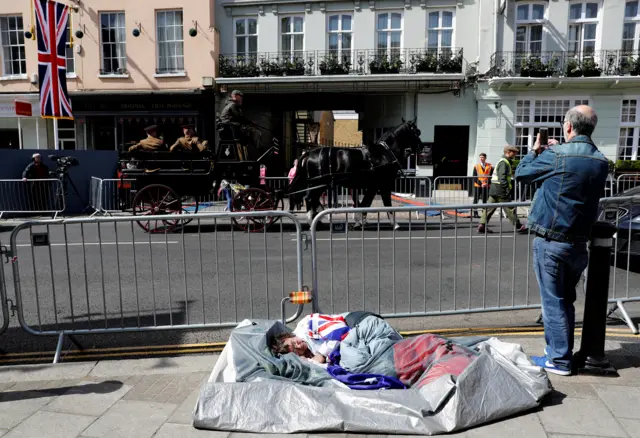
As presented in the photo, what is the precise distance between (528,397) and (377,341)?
1.16 metres

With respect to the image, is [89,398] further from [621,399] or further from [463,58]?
[463,58]

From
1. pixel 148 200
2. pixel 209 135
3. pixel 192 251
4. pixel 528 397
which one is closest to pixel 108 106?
pixel 209 135

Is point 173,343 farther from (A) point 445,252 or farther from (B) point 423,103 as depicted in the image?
(B) point 423,103

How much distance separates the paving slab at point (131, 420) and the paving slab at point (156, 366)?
625 mm

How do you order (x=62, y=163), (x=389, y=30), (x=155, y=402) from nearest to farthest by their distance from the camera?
(x=155, y=402) → (x=62, y=163) → (x=389, y=30)

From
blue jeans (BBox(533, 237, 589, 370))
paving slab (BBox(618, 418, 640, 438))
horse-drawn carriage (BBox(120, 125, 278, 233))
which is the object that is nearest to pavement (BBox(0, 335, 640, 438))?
paving slab (BBox(618, 418, 640, 438))

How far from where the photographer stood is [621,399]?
12.3 feet

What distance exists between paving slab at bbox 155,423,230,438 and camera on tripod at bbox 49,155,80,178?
14.0 meters

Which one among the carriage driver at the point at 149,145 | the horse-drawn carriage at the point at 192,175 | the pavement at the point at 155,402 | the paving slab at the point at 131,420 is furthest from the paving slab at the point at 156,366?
the carriage driver at the point at 149,145

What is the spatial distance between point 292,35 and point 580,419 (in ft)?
67.7

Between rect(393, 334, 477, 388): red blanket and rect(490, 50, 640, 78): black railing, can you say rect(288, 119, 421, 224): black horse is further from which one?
rect(490, 50, 640, 78): black railing

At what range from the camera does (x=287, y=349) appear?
4.20 metres

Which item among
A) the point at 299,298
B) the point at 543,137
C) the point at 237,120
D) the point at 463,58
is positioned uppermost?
the point at 463,58

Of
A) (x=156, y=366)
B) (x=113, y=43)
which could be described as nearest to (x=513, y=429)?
(x=156, y=366)
